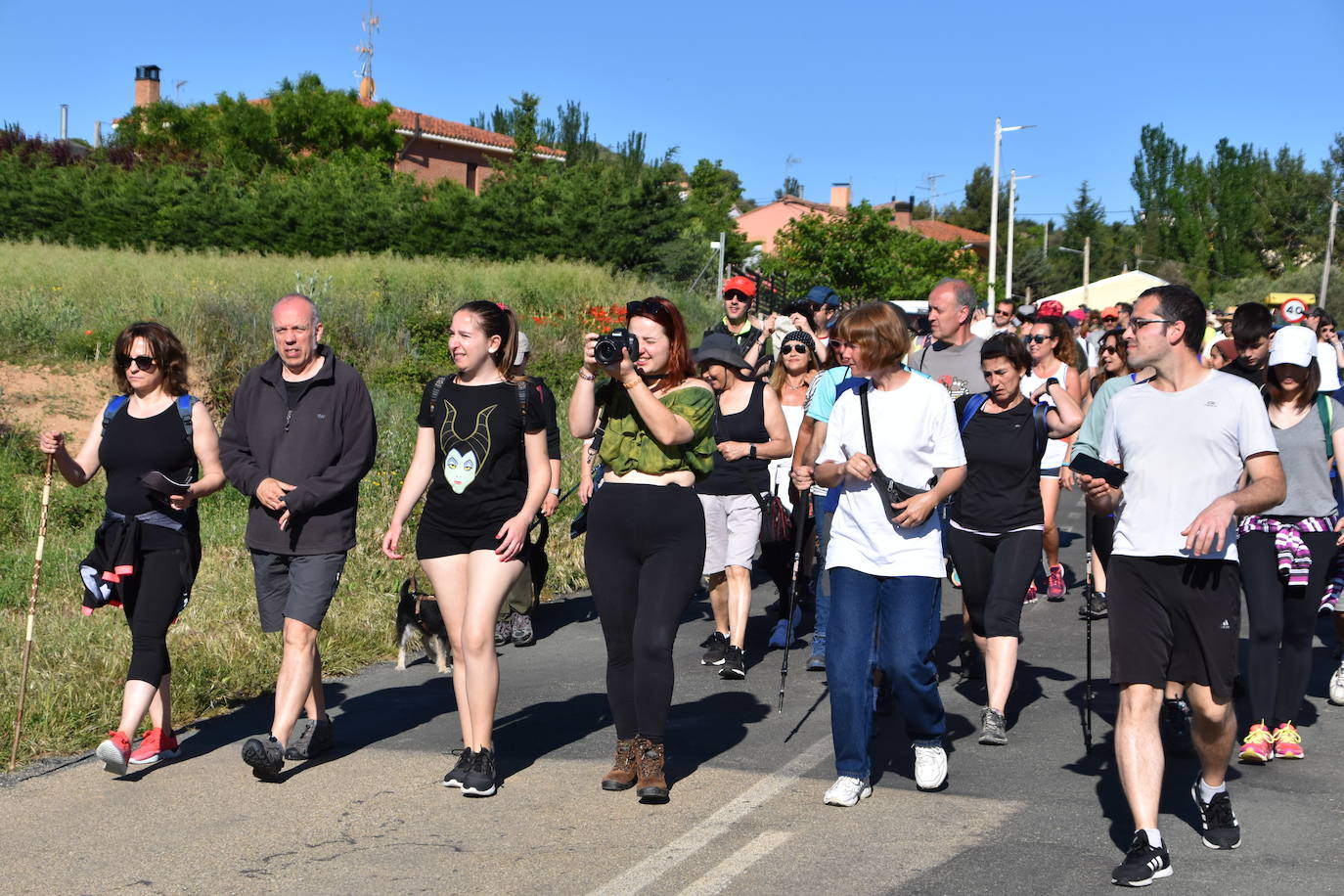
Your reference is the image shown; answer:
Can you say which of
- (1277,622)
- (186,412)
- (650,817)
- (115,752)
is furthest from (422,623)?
(1277,622)

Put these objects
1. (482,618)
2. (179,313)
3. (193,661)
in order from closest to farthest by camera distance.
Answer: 1. (482,618)
2. (193,661)
3. (179,313)

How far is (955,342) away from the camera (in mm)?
8164

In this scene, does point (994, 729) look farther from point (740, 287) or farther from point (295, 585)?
point (740, 287)

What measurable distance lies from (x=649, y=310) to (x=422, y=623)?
252cm

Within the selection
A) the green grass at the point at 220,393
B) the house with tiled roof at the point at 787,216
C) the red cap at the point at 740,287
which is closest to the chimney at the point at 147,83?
the house with tiled roof at the point at 787,216

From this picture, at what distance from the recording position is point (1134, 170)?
97.9 meters

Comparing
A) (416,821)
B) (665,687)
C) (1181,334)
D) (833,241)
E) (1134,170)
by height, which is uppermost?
(1134,170)

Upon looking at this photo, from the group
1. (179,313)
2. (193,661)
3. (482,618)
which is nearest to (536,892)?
(482,618)

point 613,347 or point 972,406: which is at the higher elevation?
point 613,347

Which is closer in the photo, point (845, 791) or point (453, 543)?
point (845, 791)

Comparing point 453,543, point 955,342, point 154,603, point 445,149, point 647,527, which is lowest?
point 154,603

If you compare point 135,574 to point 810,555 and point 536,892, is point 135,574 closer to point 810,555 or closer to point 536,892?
point 536,892

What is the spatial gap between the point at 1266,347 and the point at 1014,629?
6.16 ft

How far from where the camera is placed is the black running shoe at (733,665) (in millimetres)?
7711
